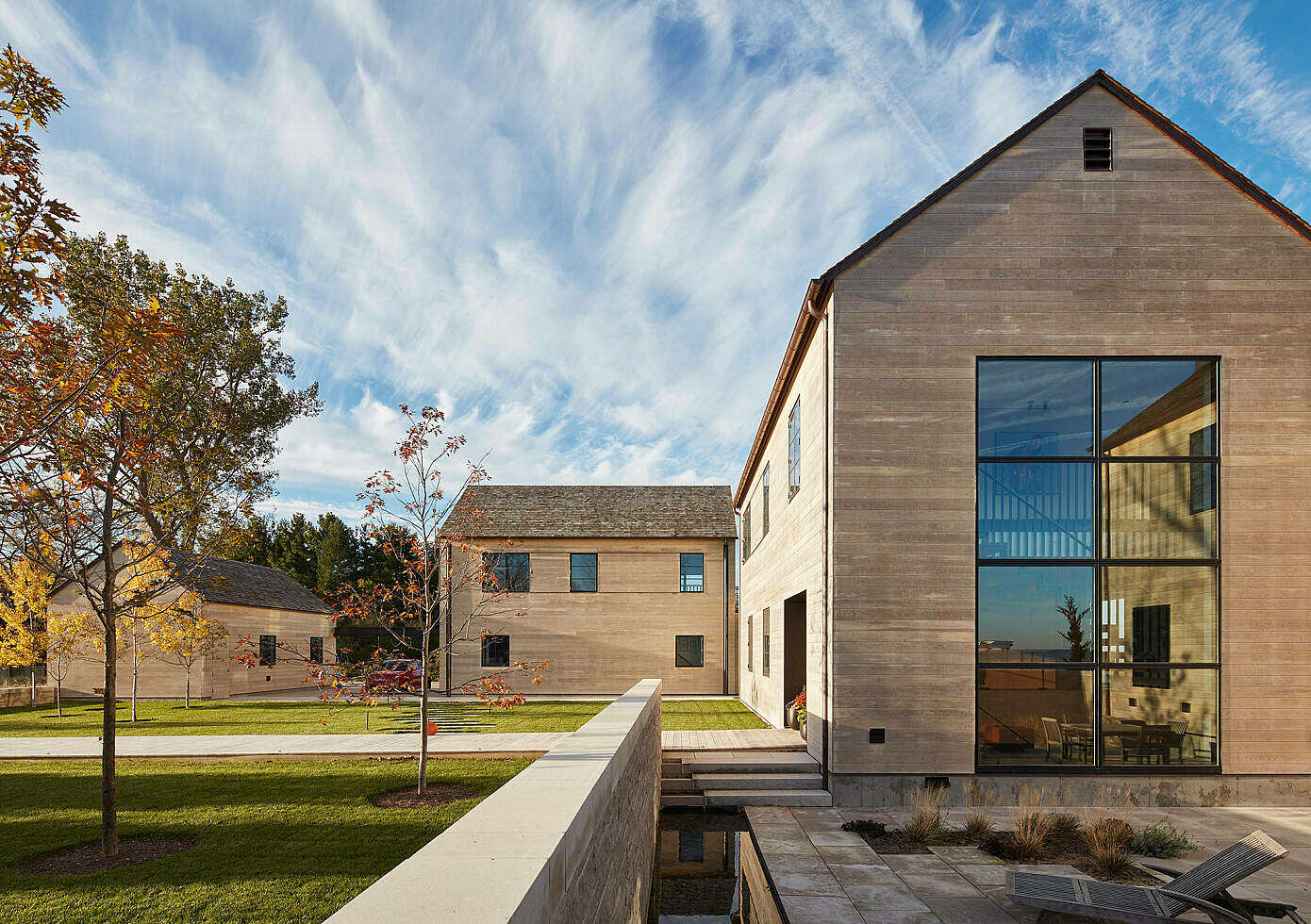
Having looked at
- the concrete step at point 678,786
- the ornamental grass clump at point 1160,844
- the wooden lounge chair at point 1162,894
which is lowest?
the concrete step at point 678,786

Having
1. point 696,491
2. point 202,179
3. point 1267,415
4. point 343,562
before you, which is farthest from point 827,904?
point 343,562

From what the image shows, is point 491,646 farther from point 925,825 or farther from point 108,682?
point 925,825

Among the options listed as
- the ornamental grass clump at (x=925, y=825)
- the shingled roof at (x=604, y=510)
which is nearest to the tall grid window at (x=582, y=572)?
the shingled roof at (x=604, y=510)

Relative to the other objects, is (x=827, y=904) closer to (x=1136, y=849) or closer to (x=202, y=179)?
(x=1136, y=849)

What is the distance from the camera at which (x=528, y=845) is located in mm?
2787

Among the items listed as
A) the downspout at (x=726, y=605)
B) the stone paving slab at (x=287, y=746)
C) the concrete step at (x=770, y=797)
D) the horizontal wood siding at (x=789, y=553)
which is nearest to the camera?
the concrete step at (x=770, y=797)

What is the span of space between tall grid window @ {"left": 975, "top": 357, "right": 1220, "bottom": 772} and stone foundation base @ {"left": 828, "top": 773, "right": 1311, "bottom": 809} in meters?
0.21

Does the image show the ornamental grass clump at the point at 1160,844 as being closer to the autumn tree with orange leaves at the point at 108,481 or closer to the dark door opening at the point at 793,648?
the dark door opening at the point at 793,648

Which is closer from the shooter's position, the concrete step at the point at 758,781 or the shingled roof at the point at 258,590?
the concrete step at the point at 758,781

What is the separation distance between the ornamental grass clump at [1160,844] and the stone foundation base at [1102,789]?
184cm

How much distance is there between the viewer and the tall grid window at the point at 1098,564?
10.9 meters

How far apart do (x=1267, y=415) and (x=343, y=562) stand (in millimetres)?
48194

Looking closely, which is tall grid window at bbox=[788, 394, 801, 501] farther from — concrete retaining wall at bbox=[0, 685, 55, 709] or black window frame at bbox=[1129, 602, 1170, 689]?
concrete retaining wall at bbox=[0, 685, 55, 709]

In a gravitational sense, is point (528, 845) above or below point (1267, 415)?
below
